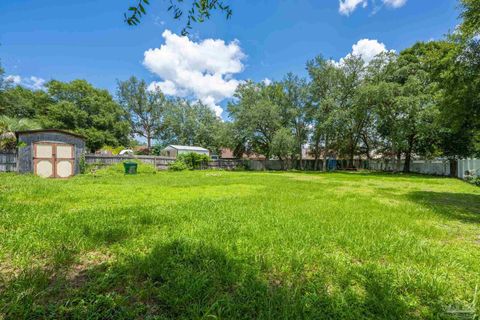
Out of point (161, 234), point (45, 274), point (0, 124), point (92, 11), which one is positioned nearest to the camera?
point (45, 274)

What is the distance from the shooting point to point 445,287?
1929 mm

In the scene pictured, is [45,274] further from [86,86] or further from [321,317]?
[86,86]

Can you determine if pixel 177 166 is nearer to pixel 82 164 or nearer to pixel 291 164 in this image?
pixel 82 164

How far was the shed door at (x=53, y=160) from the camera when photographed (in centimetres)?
1146

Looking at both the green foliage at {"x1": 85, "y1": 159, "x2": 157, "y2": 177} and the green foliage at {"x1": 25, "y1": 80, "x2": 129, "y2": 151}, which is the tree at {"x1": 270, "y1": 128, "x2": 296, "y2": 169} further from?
the green foliage at {"x1": 25, "y1": 80, "x2": 129, "y2": 151}

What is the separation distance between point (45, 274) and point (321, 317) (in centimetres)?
233

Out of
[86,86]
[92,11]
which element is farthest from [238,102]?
[92,11]

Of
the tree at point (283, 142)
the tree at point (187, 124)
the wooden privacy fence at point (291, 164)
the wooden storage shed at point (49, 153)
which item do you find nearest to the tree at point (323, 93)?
the tree at point (283, 142)

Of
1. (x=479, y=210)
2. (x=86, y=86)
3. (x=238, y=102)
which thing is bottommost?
(x=479, y=210)

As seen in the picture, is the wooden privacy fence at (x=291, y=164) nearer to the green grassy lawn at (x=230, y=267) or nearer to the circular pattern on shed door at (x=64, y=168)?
the circular pattern on shed door at (x=64, y=168)

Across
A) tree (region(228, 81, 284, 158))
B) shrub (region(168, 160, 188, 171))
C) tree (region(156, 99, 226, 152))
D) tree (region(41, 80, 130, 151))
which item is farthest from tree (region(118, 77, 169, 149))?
shrub (region(168, 160, 188, 171))

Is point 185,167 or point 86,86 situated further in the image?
point 86,86

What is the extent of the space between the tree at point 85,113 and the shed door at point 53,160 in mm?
15551

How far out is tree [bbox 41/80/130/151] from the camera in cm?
2578
